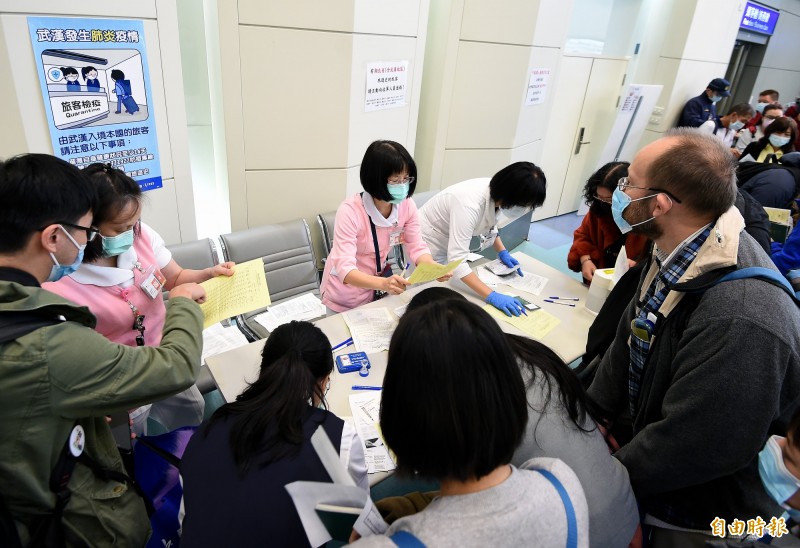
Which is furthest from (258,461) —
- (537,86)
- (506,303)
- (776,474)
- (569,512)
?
(537,86)

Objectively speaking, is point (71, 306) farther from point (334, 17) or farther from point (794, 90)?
point (794, 90)

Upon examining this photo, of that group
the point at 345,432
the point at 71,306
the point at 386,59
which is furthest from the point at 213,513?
the point at 386,59

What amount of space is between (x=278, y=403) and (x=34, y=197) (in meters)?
0.79

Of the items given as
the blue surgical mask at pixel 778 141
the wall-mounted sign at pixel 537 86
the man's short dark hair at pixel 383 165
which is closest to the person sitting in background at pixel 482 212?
the man's short dark hair at pixel 383 165

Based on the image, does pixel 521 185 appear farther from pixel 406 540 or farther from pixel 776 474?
pixel 406 540

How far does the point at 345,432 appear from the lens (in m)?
1.24

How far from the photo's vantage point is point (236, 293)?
1.78 metres

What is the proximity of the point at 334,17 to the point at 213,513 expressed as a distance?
2874 millimetres

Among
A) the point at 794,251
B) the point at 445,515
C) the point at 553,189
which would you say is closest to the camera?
the point at 445,515

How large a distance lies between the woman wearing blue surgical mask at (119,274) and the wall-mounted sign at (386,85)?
198 centimetres

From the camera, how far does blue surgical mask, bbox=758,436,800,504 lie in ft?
3.66

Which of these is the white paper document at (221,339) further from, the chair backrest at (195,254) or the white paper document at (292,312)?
the chair backrest at (195,254)

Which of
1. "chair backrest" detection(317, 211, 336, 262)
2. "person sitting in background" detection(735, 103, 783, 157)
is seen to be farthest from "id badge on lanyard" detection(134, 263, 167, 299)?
"person sitting in background" detection(735, 103, 783, 157)

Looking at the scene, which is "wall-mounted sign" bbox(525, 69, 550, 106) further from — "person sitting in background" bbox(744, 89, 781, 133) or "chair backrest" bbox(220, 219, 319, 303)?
"person sitting in background" bbox(744, 89, 781, 133)
